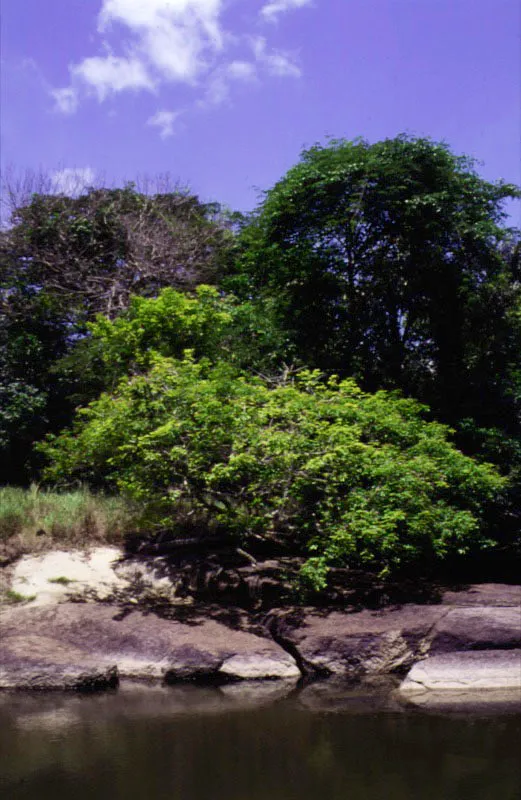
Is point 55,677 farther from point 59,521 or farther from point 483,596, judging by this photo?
point 483,596

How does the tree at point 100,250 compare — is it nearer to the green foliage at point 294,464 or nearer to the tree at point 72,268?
the tree at point 72,268

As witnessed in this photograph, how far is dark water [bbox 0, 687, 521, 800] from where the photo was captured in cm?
500

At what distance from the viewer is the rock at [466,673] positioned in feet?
24.1

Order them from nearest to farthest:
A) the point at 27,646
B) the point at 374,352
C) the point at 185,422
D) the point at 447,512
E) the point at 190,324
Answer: the point at 27,646 → the point at 185,422 → the point at 447,512 → the point at 190,324 → the point at 374,352

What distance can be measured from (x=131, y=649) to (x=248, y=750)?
2780 millimetres

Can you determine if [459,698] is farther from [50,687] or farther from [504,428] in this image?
[504,428]

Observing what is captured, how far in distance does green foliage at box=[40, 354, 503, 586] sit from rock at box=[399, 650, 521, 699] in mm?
1578

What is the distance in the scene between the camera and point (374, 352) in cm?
1580

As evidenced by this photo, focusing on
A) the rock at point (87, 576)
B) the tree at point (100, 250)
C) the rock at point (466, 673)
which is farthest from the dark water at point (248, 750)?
the tree at point (100, 250)

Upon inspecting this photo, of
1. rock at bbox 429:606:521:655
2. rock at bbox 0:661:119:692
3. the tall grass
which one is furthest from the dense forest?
rock at bbox 0:661:119:692

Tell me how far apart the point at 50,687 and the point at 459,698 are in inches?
175

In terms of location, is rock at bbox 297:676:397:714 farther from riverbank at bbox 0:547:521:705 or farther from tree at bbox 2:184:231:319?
tree at bbox 2:184:231:319

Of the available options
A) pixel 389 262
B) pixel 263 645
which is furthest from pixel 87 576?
pixel 389 262

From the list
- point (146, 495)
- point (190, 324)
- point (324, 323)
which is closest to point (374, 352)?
point (324, 323)
